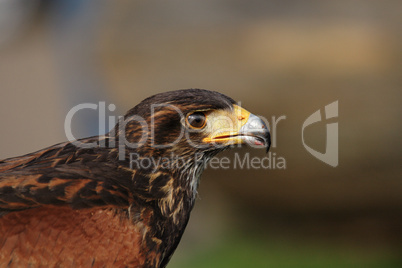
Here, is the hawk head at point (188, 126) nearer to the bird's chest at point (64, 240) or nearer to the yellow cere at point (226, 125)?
the yellow cere at point (226, 125)

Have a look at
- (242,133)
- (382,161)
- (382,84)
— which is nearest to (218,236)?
(382,161)

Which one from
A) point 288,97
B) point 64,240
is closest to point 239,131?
point 64,240

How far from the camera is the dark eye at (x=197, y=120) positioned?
4242 millimetres

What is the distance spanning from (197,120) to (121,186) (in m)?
0.72

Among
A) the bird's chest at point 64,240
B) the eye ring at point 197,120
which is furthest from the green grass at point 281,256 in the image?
the bird's chest at point 64,240

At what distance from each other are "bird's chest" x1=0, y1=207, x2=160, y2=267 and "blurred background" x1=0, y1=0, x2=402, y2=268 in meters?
4.56

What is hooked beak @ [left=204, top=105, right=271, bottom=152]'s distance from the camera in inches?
170

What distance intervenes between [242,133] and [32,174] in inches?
58.0

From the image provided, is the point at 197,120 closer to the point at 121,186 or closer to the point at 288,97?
the point at 121,186

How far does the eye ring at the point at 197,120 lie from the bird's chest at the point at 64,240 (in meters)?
0.93

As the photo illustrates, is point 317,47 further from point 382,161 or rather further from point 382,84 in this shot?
point 382,161

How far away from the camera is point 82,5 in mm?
12734

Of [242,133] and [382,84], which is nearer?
[242,133]

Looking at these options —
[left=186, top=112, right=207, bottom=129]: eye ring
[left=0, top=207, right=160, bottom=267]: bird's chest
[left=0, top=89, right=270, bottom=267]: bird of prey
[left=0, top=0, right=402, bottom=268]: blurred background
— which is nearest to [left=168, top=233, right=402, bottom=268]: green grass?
[left=0, top=0, right=402, bottom=268]: blurred background
